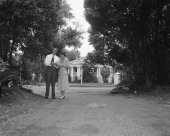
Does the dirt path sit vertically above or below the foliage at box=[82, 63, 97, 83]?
below

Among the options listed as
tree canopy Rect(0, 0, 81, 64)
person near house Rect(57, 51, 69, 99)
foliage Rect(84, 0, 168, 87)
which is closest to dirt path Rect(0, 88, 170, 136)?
person near house Rect(57, 51, 69, 99)

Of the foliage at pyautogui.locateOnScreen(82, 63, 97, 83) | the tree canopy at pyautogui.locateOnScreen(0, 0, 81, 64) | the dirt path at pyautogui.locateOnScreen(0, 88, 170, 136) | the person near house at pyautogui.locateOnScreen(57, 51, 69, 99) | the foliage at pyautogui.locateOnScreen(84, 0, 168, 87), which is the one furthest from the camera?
the foliage at pyautogui.locateOnScreen(82, 63, 97, 83)

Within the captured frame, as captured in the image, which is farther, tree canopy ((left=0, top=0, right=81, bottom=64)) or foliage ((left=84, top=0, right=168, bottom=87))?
foliage ((left=84, top=0, right=168, bottom=87))

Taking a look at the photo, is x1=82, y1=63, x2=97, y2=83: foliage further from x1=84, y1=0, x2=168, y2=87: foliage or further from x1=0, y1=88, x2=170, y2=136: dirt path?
x1=0, y1=88, x2=170, y2=136: dirt path

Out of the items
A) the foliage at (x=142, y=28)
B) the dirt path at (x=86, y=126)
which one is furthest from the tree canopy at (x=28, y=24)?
the dirt path at (x=86, y=126)

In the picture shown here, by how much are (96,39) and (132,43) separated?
3.69 metres

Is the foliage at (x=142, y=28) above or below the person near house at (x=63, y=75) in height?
above

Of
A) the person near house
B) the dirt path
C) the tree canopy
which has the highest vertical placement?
the tree canopy

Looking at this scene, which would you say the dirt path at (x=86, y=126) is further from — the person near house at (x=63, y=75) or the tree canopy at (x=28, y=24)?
the tree canopy at (x=28, y=24)

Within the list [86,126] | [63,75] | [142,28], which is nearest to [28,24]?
[63,75]

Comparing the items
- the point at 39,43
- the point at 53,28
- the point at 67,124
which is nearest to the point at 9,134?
the point at 67,124

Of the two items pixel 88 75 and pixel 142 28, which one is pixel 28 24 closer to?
pixel 142 28

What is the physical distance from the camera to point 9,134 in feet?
11.3

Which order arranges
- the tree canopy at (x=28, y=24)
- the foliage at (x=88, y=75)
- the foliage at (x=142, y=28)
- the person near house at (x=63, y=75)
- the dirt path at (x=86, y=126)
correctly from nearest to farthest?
the dirt path at (x=86, y=126)
the tree canopy at (x=28, y=24)
the person near house at (x=63, y=75)
the foliage at (x=142, y=28)
the foliage at (x=88, y=75)
